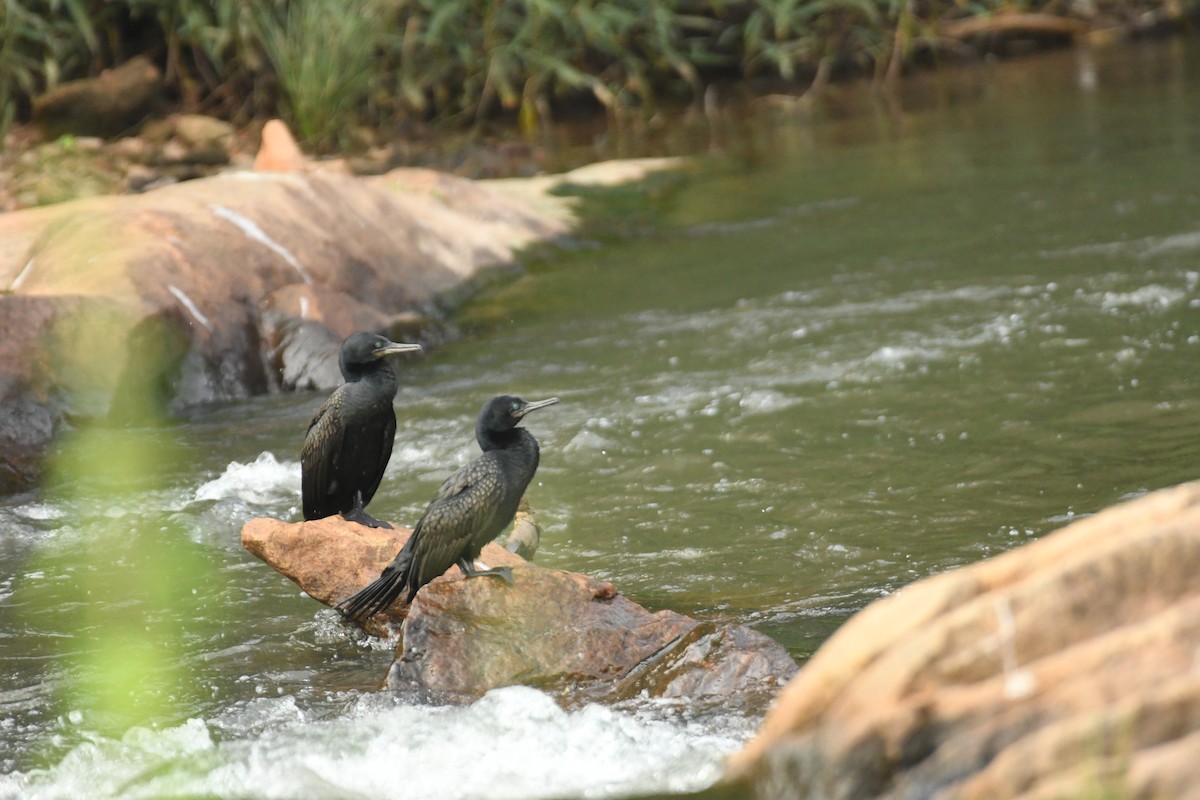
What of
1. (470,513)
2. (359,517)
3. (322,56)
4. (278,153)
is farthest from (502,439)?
(322,56)

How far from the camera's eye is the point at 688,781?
12.9 ft

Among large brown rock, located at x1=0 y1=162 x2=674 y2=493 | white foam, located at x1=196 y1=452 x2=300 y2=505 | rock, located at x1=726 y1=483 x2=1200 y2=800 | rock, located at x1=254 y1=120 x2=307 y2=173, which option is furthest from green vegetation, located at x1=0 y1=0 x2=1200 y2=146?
rock, located at x1=726 y1=483 x2=1200 y2=800

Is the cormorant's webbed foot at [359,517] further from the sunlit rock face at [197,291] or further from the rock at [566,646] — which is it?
the sunlit rock face at [197,291]

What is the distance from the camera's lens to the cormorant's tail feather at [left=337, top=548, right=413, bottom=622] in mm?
4984

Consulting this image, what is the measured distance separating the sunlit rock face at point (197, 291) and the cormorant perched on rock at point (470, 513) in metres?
3.42

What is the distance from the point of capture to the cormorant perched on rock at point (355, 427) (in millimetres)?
5641

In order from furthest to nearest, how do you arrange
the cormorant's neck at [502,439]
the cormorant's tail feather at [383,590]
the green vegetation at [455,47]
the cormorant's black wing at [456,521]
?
the green vegetation at [455,47], the cormorant's neck at [502,439], the cormorant's tail feather at [383,590], the cormorant's black wing at [456,521]

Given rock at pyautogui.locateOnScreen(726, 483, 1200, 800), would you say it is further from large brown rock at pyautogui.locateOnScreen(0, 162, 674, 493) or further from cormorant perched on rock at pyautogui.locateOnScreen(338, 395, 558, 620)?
large brown rock at pyautogui.locateOnScreen(0, 162, 674, 493)

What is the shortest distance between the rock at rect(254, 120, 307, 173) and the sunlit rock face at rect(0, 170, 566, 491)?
139 centimetres

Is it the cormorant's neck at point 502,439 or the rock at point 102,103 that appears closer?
the cormorant's neck at point 502,439

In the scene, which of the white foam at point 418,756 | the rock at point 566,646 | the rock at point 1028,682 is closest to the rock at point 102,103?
the rock at point 566,646

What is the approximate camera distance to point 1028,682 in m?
2.80

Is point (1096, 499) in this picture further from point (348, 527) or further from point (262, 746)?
point (262, 746)

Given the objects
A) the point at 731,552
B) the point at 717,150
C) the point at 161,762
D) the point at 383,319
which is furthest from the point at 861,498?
the point at 717,150
